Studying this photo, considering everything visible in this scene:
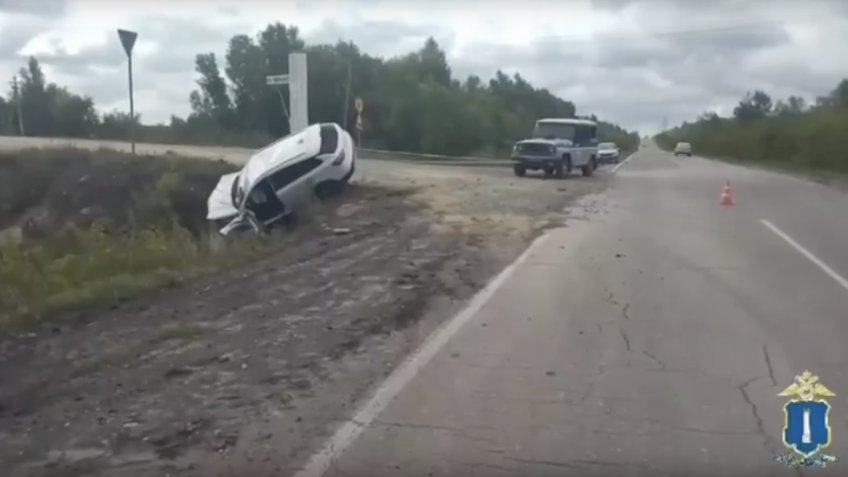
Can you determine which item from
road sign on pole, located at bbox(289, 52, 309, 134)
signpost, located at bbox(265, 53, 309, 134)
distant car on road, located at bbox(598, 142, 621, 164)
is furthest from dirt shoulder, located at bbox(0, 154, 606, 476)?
distant car on road, located at bbox(598, 142, 621, 164)

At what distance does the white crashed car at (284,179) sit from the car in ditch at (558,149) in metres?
14.8

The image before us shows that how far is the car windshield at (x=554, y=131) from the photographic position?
39562mm

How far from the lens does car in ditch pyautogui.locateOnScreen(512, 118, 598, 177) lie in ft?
124

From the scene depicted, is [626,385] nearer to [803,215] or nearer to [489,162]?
[803,215]

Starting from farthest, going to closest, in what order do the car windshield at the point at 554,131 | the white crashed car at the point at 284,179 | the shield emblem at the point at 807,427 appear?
the car windshield at the point at 554,131 < the white crashed car at the point at 284,179 < the shield emblem at the point at 807,427

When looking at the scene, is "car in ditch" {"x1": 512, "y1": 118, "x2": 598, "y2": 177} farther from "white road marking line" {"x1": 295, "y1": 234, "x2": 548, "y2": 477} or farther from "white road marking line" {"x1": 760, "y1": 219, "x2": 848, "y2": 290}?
"white road marking line" {"x1": 295, "y1": 234, "x2": 548, "y2": 477}

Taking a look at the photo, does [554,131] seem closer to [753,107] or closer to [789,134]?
[789,134]

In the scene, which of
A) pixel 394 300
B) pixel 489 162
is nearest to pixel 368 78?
pixel 489 162

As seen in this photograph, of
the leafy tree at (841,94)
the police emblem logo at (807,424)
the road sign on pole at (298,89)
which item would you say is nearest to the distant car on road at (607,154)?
the leafy tree at (841,94)

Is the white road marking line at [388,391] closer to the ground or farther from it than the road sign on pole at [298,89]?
closer to the ground

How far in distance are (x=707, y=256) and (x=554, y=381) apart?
27.9 feet

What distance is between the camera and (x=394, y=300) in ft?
37.3

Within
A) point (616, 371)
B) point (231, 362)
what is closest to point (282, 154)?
point (231, 362)

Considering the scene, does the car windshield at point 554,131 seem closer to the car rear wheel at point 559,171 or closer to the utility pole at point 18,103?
the car rear wheel at point 559,171
